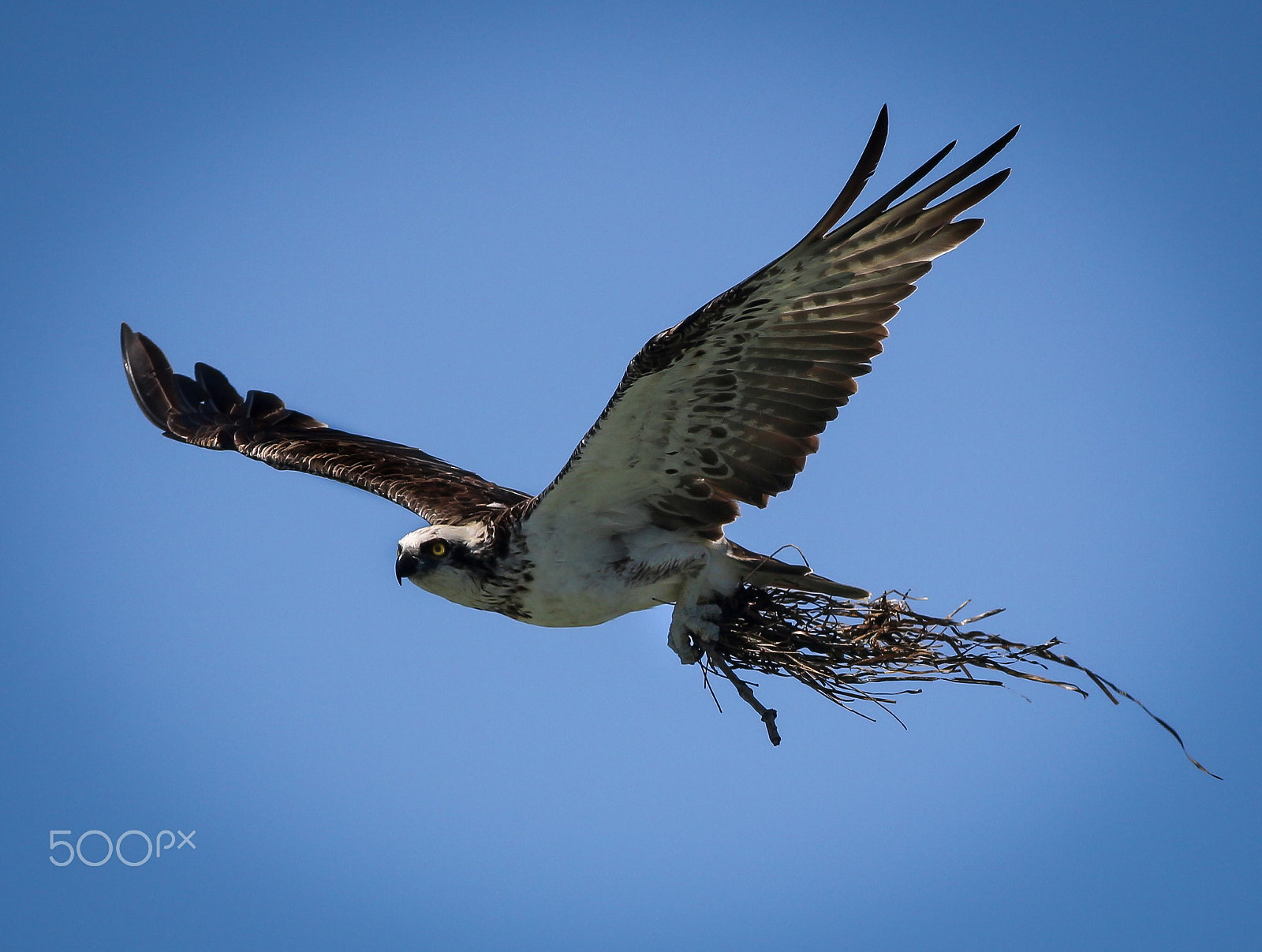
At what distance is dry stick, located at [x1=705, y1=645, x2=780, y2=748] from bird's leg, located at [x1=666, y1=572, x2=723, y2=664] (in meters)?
0.09

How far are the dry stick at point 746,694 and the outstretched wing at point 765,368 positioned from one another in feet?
2.47

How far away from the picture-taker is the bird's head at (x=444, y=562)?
6.29 meters

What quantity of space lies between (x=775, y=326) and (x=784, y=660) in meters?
1.70

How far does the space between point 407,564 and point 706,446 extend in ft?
5.16

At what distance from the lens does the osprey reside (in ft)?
18.3

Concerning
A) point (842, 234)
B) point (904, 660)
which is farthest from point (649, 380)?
point (904, 660)

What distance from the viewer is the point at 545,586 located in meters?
6.31

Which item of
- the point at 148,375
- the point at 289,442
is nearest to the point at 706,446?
the point at 289,442

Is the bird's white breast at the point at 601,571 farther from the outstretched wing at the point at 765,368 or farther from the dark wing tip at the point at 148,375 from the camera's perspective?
the dark wing tip at the point at 148,375

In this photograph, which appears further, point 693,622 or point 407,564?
point 693,622

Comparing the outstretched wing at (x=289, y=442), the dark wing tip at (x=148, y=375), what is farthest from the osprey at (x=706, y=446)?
the dark wing tip at (x=148, y=375)

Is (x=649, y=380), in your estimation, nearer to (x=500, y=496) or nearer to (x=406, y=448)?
(x=500, y=496)

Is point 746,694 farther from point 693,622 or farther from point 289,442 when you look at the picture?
point 289,442

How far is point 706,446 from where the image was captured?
244 inches
